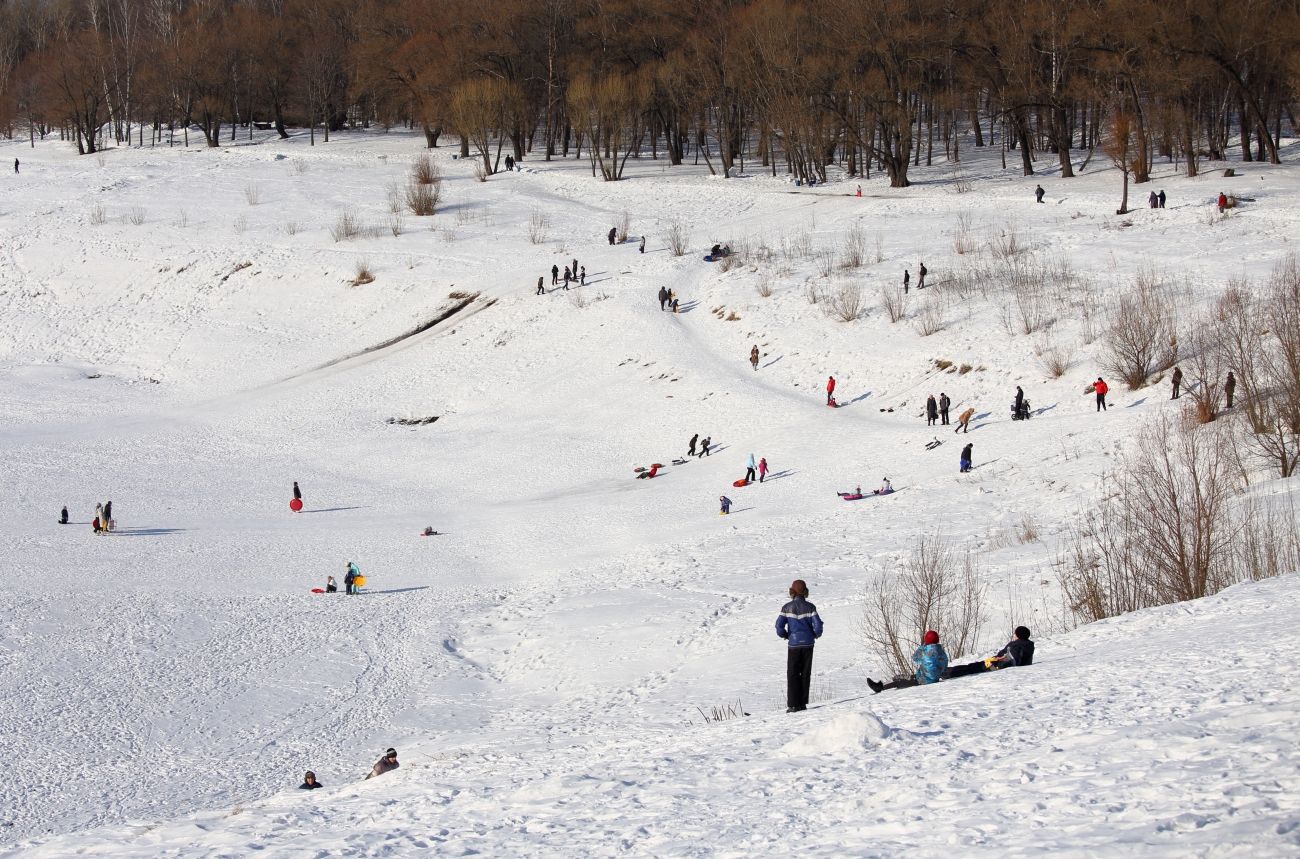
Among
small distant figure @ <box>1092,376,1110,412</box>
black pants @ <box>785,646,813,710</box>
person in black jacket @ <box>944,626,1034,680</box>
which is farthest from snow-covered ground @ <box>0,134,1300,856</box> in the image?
small distant figure @ <box>1092,376,1110,412</box>

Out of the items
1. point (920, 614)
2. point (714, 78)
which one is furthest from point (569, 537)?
point (714, 78)

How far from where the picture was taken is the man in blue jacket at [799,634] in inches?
454

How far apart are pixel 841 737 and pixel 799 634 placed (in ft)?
6.47

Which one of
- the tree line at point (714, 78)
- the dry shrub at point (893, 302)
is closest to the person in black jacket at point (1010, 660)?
the dry shrub at point (893, 302)

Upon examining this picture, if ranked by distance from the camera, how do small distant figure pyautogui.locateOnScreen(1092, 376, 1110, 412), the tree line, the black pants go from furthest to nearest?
the tree line
small distant figure pyautogui.locateOnScreen(1092, 376, 1110, 412)
the black pants

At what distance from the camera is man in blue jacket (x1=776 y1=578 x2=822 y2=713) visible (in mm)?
11523

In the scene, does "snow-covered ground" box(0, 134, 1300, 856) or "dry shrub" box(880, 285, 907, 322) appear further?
"dry shrub" box(880, 285, 907, 322)

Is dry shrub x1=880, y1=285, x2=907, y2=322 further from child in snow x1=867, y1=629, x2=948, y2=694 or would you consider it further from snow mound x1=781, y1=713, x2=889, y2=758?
snow mound x1=781, y1=713, x2=889, y2=758

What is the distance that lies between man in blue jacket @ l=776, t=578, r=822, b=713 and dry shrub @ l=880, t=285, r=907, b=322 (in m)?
31.8

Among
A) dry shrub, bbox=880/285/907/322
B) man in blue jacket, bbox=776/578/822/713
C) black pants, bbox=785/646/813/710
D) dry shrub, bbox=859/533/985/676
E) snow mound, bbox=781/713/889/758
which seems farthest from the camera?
dry shrub, bbox=880/285/907/322

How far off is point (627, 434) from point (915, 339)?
11.2m

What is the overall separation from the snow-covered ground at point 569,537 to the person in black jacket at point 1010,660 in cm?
31

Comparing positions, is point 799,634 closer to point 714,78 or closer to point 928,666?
point 928,666

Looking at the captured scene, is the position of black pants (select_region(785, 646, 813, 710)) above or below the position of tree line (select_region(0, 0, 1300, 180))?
below
